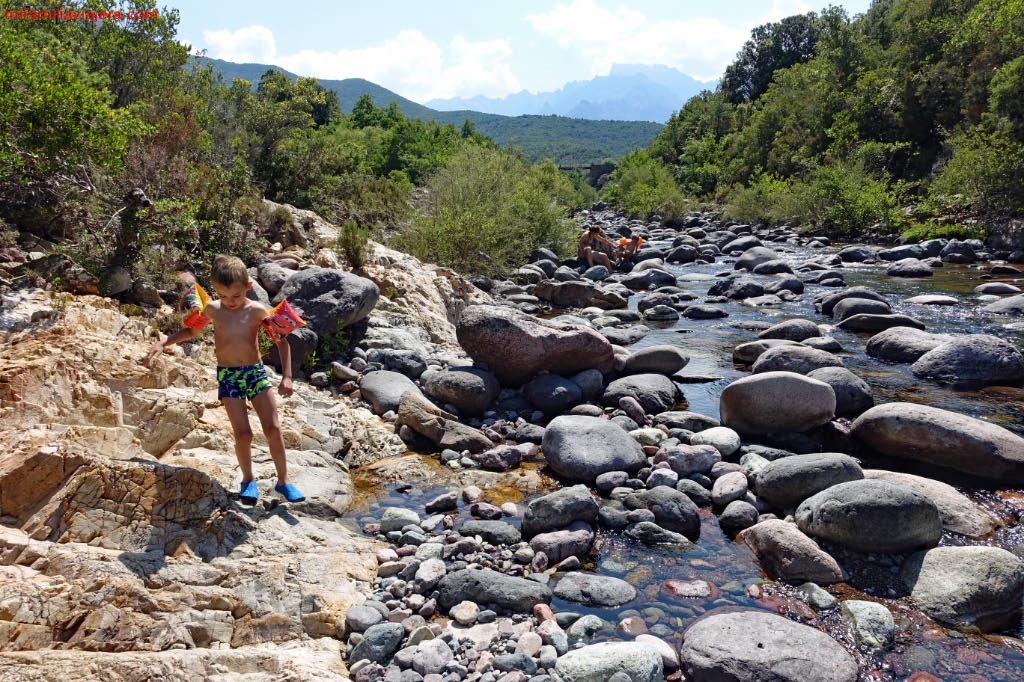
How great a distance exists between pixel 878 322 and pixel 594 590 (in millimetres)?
10416

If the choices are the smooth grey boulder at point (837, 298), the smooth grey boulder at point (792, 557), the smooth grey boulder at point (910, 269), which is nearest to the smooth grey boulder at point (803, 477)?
the smooth grey boulder at point (792, 557)

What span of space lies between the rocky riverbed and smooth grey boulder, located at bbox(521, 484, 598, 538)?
3cm

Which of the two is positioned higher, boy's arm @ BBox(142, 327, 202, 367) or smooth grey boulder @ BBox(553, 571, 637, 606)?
boy's arm @ BBox(142, 327, 202, 367)

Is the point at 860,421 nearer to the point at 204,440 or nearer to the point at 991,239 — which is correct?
the point at 204,440

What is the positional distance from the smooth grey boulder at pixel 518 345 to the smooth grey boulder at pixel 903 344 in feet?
17.1

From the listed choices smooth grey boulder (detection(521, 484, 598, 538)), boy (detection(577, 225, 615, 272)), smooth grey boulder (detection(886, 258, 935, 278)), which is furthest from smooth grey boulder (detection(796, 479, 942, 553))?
boy (detection(577, 225, 615, 272))

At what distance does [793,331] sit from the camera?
1234 centimetres

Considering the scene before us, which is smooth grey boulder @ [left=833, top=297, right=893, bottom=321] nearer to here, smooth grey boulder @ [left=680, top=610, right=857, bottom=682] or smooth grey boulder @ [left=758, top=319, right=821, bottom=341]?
smooth grey boulder @ [left=758, top=319, right=821, bottom=341]

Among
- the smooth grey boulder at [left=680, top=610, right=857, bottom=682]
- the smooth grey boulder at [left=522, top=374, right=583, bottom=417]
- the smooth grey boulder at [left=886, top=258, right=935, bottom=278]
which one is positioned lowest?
the smooth grey boulder at [left=680, top=610, right=857, bottom=682]

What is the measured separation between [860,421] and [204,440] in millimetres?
6901

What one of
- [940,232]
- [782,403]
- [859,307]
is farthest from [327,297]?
[940,232]

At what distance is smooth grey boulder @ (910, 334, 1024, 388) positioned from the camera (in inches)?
368

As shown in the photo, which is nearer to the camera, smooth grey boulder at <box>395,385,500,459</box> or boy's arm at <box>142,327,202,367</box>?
boy's arm at <box>142,327,202,367</box>

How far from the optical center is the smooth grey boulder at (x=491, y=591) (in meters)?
4.75
